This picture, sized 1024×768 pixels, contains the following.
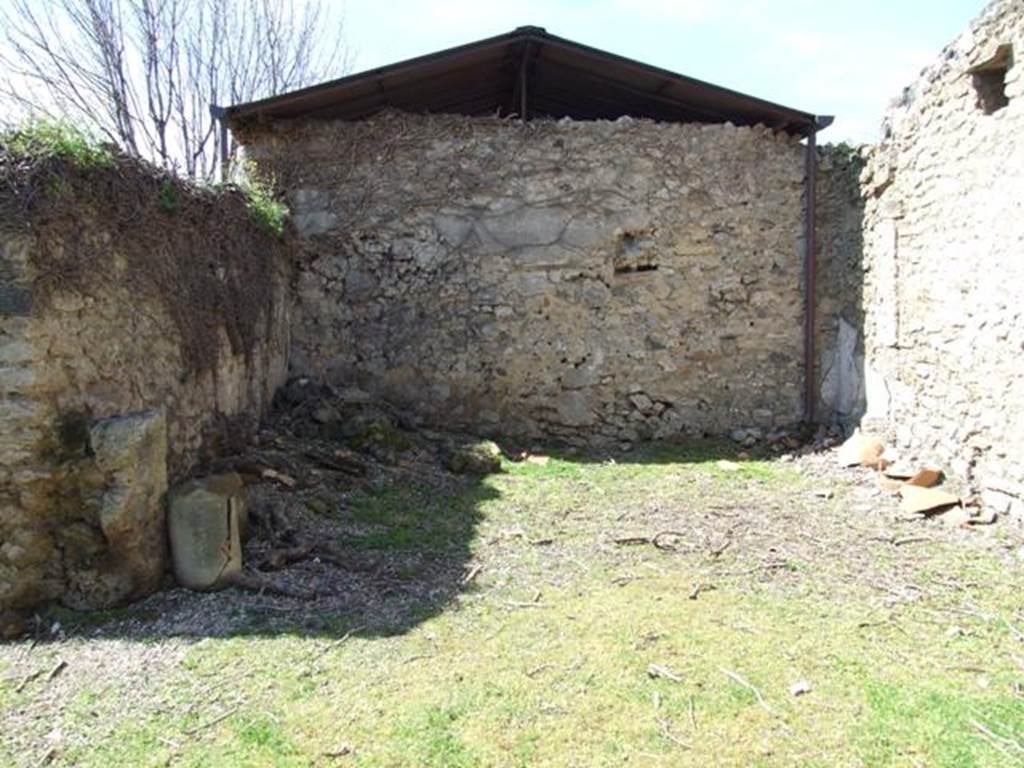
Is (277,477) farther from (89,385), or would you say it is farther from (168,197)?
(168,197)

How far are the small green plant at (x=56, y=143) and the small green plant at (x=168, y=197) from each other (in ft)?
1.46

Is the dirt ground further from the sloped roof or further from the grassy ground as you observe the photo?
the sloped roof

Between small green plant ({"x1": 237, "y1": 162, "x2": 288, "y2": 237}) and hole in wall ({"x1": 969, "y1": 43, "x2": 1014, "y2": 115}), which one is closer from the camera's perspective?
hole in wall ({"x1": 969, "y1": 43, "x2": 1014, "y2": 115})

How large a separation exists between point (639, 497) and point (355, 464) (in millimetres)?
2344

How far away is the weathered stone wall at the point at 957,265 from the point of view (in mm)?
4742

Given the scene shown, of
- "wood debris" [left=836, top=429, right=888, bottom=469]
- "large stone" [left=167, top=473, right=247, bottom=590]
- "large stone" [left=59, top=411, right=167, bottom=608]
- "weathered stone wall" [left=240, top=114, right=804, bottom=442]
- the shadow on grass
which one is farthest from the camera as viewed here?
"weathered stone wall" [left=240, top=114, right=804, bottom=442]

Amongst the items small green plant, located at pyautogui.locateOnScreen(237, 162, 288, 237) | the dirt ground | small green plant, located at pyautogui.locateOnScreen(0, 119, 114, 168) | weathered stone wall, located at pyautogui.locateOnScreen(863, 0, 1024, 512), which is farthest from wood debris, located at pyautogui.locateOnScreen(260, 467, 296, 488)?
weathered stone wall, located at pyautogui.locateOnScreen(863, 0, 1024, 512)

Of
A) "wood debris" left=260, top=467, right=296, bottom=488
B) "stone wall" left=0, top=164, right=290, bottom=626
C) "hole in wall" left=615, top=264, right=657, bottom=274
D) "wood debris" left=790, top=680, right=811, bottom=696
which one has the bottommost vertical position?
"wood debris" left=790, top=680, right=811, bottom=696

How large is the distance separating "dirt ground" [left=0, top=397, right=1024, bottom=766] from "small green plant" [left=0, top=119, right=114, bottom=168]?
87.2 inches

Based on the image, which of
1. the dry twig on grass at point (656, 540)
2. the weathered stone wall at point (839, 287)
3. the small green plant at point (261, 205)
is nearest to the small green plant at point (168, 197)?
the small green plant at point (261, 205)

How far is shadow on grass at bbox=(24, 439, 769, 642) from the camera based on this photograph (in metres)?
3.39

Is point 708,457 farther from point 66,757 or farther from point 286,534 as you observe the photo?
point 66,757

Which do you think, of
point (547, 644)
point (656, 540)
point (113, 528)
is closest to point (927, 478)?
point (656, 540)

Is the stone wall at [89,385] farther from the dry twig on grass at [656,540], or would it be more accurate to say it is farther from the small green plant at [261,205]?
the dry twig on grass at [656,540]
